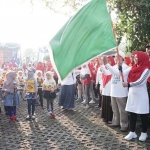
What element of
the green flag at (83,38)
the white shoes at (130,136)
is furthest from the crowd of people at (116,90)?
the green flag at (83,38)

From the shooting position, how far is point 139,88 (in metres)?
4.84

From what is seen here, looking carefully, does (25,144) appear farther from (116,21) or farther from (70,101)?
(116,21)

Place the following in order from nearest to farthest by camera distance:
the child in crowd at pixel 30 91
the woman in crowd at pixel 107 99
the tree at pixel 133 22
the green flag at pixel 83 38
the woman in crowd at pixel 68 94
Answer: the green flag at pixel 83 38
the woman in crowd at pixel 107 99
the tree at pixel 133 22
the child in crowd at pixel 30 91
the woman in crowd at pixel 68 94

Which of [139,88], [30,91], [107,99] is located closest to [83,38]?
[139,88]

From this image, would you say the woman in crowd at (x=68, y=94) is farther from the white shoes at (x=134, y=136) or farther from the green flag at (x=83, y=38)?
the green flag at (x=83, y=38)

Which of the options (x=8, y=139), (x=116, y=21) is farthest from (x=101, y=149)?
(x=116, y=21)

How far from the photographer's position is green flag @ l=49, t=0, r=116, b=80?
12.4ft

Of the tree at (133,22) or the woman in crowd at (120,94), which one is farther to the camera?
the tree at (133,22)

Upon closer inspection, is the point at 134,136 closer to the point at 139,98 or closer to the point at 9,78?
the point at 139,98

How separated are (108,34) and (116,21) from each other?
429 cm

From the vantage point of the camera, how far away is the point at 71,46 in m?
3.82

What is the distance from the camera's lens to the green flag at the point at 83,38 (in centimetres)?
378

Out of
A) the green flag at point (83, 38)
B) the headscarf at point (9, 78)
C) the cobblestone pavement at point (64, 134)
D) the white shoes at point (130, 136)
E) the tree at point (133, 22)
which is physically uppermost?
the tree at point (133, 22)

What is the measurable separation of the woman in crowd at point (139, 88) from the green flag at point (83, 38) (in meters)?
1.14
